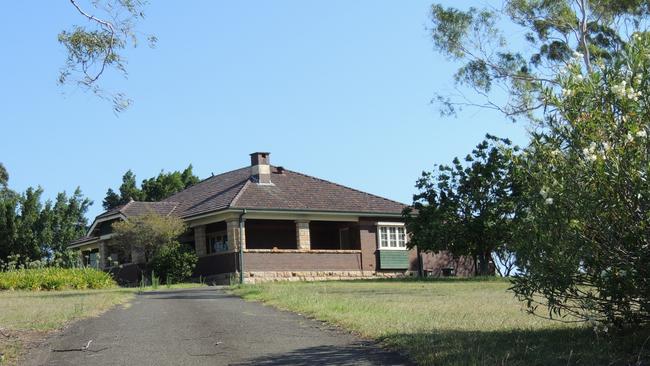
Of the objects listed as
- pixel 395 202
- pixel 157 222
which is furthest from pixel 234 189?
pixel 395 202

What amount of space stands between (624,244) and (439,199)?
2201 cm

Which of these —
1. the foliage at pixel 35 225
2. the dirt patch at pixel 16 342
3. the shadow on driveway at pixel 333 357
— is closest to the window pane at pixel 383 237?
the foliage at pixel 35 225

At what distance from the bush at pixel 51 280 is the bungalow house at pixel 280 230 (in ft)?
11.9

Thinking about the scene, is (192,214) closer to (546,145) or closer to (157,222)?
(157,222)

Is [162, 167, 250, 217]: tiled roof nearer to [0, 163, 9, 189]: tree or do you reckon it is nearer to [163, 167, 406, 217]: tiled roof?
[163, 167, 406, 217]: tiled roof

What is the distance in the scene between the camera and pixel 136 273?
34094 millimetres

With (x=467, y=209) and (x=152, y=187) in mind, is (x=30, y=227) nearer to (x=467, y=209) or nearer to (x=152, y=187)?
(x=152, y=187)

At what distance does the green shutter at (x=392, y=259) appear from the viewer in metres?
36.2

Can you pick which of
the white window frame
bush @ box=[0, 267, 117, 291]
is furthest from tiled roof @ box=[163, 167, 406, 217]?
bush @ box=[0, 267, 117, 291]

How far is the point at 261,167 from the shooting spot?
36.9 meters

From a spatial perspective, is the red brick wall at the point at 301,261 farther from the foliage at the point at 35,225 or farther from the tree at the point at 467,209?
the foliage at the point at 35,225

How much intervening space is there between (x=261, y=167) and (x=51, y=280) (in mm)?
12155

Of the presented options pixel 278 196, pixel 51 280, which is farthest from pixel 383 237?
pixel 51 280

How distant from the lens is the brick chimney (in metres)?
36.4
